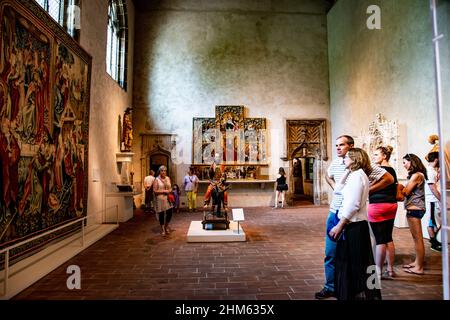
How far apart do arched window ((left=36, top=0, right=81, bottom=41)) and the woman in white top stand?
7.41m

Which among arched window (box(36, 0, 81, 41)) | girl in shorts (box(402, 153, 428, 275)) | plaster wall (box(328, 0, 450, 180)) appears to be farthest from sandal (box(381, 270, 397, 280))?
arched window (box(36, 0, 81, 41))

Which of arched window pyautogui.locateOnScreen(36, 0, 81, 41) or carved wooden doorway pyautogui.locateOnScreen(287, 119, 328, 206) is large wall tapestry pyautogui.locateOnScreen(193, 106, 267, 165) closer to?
carved wooden doorway pyautogui.locateOnScreen(287, 119, 328, 206)

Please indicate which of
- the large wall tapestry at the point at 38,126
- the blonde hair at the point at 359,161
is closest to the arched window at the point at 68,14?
the large wall tapestry at the point at 38,126

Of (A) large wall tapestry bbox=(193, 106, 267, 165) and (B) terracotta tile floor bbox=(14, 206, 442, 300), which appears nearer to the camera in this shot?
(B) terracotta tile floor bbox=(14, 206, 442, 300)

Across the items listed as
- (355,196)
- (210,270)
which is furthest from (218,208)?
(355,196)

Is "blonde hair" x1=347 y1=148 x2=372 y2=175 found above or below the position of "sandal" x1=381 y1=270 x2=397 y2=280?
above

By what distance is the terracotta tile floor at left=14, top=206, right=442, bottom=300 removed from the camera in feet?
11.3

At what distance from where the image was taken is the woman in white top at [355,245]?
8.35ft

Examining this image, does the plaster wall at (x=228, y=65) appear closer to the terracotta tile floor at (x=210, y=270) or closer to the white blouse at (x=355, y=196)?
the terracotta tile floor at (x=210, y=270)

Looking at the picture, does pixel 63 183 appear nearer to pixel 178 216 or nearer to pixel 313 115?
pixel 178 216

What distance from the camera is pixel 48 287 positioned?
12.0ft

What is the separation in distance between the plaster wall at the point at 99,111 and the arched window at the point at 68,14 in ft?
0.63

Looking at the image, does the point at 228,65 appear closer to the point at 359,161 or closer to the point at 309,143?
the point at 309,143
